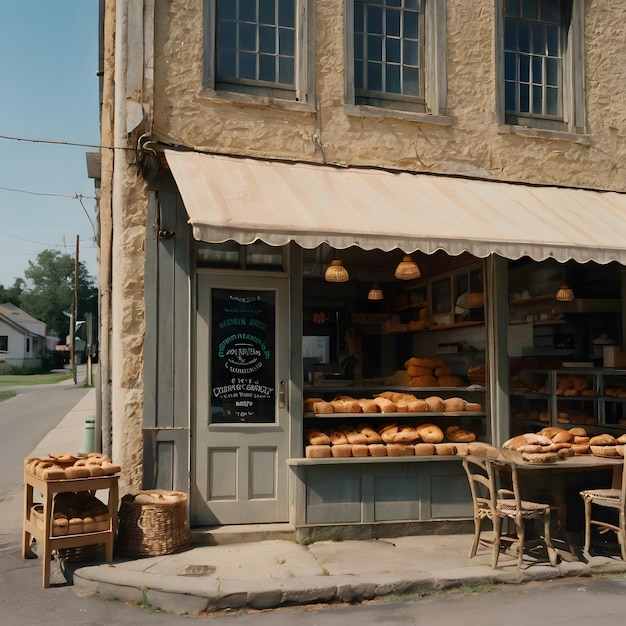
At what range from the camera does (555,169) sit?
9.05 metres

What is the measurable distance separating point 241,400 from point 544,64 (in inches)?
228

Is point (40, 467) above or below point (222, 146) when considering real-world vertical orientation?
below

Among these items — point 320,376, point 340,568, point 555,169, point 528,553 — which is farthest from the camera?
point 555,169

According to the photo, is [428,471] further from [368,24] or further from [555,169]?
[368,24]

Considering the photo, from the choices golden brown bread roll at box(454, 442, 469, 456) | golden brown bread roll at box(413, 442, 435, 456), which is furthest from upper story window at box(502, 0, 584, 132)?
golden brown bread roll at box(413, 442, 435, 456)

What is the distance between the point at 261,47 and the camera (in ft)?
27.2

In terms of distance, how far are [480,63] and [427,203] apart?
91.0 inches

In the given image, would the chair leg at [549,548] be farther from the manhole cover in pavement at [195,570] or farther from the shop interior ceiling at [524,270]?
the shop interior ceiling at [524,270]

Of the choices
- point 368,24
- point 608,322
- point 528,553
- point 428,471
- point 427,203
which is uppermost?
point 368,24

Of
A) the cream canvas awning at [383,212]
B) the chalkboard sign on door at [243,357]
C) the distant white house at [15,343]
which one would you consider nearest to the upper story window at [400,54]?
the cream canvas awning at [383,212]

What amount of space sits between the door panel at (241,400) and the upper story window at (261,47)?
2.17m

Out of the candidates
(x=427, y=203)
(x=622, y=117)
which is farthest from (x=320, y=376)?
(x=622, y=117)

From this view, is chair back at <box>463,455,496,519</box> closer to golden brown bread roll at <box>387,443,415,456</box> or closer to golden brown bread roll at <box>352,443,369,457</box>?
golden brown bread roll at <box>387,443,415,456</box>

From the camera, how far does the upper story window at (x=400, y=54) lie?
8625 millimetres
